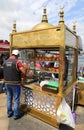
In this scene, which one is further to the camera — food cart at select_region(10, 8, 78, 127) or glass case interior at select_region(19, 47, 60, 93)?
glass case interior at select_region(19, 47, 60, 93)

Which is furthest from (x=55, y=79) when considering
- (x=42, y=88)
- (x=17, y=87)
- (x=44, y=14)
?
(x=44, y=14)

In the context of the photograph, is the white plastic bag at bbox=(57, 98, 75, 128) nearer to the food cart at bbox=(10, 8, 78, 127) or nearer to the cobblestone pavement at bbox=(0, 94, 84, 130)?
the food cart at bbox=(10, 8, 78, 127)

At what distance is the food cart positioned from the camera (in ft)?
12.4

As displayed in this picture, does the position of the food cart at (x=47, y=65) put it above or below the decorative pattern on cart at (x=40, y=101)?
above

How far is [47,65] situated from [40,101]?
117cm

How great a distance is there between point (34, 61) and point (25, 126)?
7.38 feet

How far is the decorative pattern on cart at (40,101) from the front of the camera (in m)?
4.09

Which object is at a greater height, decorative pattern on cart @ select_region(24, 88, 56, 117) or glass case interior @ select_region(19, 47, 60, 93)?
glass case interior @ select_region(19, 47, 60, 93)

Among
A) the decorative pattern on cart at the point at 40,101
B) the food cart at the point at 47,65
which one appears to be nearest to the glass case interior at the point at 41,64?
the food cart at the point at 47,65

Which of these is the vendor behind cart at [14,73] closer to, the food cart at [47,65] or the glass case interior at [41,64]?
the food cart at [47,65]

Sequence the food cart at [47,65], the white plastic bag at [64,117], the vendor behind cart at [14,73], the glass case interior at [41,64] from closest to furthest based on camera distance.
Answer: the white plastic bag at [64,117] < the food cart at [47,65] < the vendor behind cart at [14,73] < the glass case interior at [41,64]

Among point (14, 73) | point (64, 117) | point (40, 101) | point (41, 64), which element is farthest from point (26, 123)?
point (41, 64)

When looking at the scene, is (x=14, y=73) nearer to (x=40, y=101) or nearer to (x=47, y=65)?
(x=40, y=101)

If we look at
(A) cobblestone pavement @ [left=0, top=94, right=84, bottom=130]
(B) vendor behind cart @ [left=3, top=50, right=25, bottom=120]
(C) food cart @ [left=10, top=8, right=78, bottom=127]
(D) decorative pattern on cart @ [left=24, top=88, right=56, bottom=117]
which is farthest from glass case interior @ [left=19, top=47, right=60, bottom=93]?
(A) cobblestone pavement @ [left=0, top=94, right=84, bottom=130]
